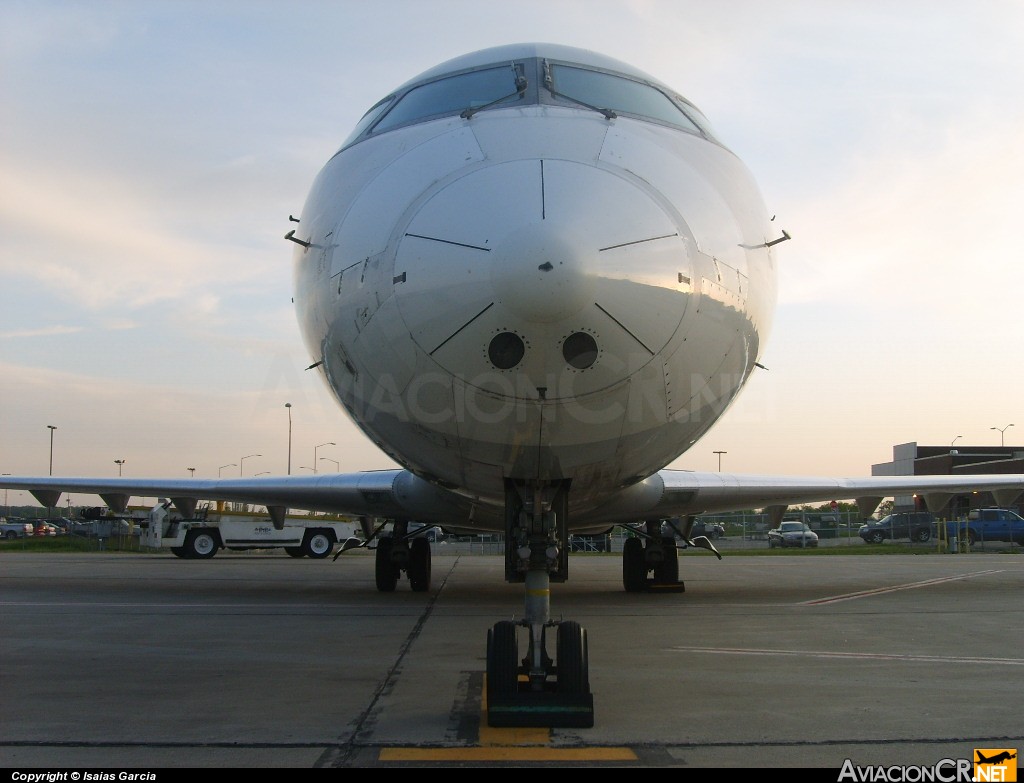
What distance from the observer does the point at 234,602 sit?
12.5 metres

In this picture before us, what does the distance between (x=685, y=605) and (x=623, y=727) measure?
7.38 m

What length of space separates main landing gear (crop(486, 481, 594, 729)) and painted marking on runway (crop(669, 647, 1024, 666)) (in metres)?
2.73

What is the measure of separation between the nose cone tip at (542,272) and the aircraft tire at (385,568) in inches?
388

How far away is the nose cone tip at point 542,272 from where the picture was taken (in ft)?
13.5

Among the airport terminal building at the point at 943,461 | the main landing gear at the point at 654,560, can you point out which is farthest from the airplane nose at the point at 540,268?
the airport terminal building at the point at 943,461

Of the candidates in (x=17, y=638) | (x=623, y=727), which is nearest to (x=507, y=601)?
(x=17, y=638)

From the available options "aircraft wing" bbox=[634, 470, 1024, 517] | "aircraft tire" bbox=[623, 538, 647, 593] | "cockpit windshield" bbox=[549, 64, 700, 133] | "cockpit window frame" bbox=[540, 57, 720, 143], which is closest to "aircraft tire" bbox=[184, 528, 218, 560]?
"aircraft tire" bbox=[623, 538, 647, 593]

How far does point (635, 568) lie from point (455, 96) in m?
9.54

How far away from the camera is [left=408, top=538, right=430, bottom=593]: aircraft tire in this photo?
1417 cm

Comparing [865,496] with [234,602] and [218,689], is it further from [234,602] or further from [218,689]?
[218,689]

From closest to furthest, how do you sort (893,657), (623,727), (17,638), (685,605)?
(623,727) → (893,657) → (17,638) → (685,605)

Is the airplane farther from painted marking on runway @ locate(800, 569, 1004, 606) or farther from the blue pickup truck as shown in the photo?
the blue pickup truck

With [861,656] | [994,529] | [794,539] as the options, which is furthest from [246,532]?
[994,529]

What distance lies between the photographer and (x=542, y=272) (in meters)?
4.12
